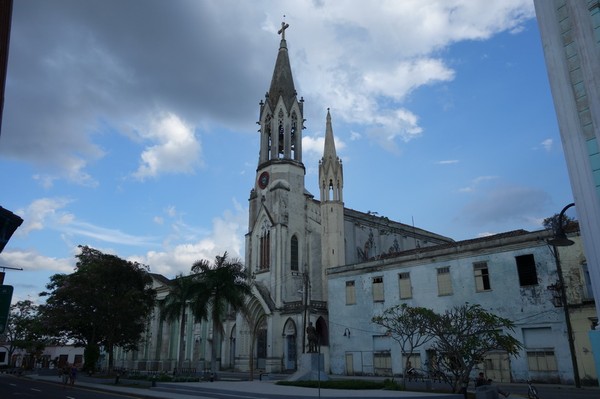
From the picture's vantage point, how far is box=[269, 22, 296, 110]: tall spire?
53.4 m

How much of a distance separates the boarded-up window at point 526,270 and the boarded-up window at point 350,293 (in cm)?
1264

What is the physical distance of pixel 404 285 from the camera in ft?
110

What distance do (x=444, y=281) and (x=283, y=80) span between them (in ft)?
107

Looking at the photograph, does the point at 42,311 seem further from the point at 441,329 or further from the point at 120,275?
the point at 441,329

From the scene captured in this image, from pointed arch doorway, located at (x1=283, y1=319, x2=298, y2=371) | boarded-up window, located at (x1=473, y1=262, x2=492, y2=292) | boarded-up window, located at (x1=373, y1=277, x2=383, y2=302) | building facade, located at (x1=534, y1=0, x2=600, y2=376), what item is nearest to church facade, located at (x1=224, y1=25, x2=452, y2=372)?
pointed arch doorway, located at (x1=283, y1=319, x2=298, y2=371)

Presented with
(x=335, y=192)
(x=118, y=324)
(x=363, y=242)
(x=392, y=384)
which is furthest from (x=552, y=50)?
(x=118, y=324)

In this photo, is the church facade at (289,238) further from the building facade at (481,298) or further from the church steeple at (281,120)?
the building facade at (481,298)

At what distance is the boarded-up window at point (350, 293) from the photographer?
36406 mm

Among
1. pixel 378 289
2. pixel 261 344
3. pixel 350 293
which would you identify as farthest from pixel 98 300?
pixel 378 289

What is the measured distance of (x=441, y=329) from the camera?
2152 cm

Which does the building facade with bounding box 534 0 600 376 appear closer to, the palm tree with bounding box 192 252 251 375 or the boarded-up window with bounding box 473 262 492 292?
the boarded-up window with bounding box 473 262 492 292

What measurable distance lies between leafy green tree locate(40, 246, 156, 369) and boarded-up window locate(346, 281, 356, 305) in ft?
56.7

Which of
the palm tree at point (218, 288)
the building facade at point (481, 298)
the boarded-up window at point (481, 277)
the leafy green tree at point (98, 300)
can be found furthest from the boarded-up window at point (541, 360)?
the leafy green tree at point (98, 300)

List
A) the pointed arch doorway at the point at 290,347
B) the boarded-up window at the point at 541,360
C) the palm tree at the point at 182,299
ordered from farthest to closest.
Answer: the pointed arch doorway at the point at 290,347 → the palm tree at the point at 182,299 → the boarded-up window at the point at 541,360
